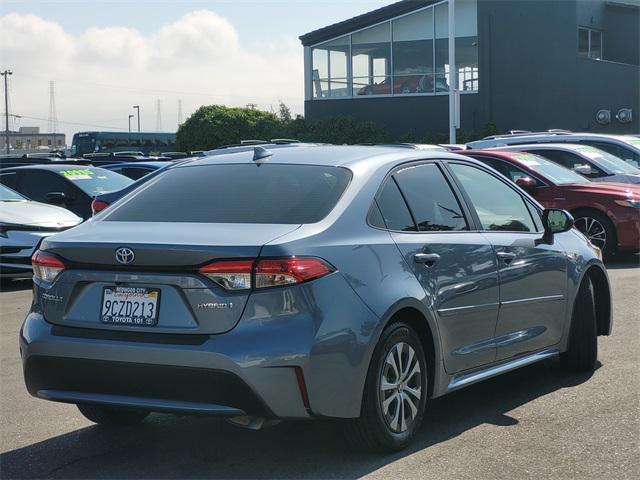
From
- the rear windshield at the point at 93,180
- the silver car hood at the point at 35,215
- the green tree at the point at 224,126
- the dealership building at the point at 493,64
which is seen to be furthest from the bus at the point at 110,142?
the silver car hood at the point at 35,215

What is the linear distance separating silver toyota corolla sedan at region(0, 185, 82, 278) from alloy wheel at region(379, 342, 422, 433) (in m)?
7.93

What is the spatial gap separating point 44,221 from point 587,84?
2642 cm

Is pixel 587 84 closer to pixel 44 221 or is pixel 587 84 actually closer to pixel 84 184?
pixel 84 184

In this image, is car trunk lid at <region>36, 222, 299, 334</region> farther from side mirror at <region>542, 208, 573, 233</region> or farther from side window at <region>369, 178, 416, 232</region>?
side mirror at <region>542, 208, 573, 233</region>

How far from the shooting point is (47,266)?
492 centimetres

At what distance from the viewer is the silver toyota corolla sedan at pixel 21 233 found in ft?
39.6

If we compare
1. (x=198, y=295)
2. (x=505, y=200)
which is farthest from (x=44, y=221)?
(x=198, y=295)

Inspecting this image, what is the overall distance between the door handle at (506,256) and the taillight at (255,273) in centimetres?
182

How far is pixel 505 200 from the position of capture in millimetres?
6453

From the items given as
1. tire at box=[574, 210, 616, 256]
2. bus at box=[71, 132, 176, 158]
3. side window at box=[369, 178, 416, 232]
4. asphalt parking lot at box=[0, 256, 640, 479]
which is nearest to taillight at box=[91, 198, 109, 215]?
asphalt parking lot at box=[0, 256, 640, 479]

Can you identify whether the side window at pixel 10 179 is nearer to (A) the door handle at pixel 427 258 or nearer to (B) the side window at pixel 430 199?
(B) the side window at pixel 430 199

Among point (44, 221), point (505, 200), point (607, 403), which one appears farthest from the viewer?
point (44, 221)

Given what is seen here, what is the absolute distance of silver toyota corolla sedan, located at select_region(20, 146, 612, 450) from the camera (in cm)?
447

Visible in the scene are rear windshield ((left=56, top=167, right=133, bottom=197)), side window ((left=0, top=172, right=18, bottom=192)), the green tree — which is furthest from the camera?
the green tree
